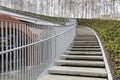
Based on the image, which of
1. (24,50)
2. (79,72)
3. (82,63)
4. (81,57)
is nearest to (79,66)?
(82,63)

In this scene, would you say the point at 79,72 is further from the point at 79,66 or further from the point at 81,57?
the point at 81,57

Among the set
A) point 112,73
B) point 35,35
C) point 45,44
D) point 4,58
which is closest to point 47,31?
point 45,44

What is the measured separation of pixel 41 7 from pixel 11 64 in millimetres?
31901

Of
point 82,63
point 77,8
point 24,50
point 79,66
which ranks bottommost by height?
point 79,66

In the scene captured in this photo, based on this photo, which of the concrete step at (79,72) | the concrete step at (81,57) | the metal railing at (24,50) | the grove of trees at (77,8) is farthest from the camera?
the grove of trees at (77,8)

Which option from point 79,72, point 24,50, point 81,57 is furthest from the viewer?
point 81,57

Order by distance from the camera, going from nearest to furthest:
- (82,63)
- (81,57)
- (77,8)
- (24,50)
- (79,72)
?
(24,50), (79,72), (82,63), (81,57), (77,8)

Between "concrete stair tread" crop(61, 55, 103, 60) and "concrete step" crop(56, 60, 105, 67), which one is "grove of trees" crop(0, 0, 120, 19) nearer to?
"concrete stair tread" crop(61, 55, 103, 60)

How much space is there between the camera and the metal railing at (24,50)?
3.06 metres

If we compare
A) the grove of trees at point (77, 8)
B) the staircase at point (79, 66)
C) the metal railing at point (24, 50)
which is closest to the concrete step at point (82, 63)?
the staircase at point (79, 66)

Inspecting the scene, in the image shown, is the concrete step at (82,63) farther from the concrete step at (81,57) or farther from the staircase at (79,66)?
the concrete step at (81,57)

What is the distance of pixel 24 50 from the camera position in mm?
3604

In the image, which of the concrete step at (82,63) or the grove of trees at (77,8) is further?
the grove of trees at (77,8)

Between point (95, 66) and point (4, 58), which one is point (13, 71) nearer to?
point (4, 58)
